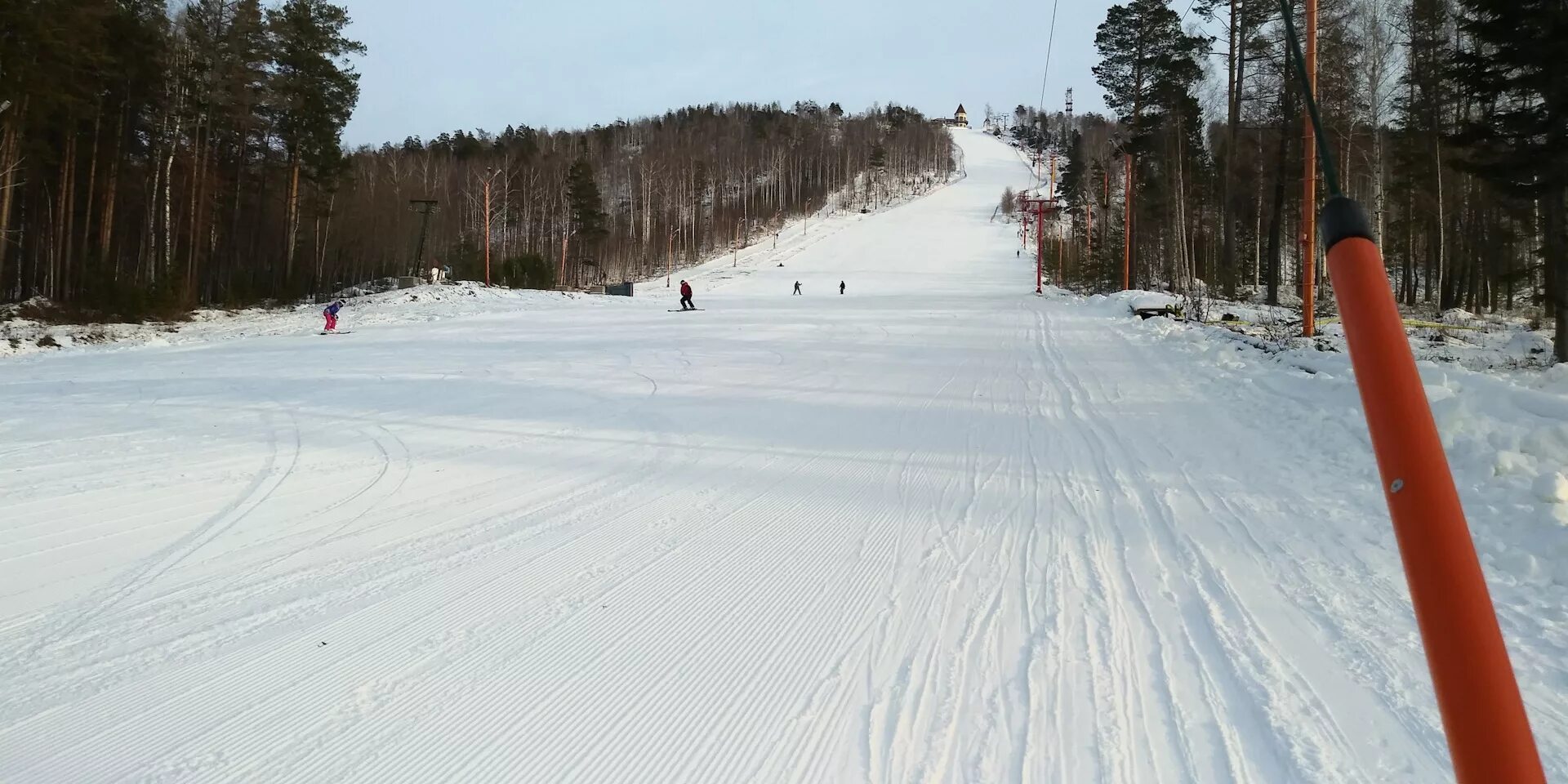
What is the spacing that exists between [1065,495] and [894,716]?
140 inches

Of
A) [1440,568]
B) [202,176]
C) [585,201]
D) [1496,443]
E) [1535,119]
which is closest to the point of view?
[1440,568]

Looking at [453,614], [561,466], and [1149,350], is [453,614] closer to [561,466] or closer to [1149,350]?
[561,466]

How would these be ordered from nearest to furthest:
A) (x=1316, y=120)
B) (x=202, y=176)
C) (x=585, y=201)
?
(x=1316, y=120)
(x=202, y=176)
(x=585, y=201)

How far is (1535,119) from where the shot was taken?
45.0 feet

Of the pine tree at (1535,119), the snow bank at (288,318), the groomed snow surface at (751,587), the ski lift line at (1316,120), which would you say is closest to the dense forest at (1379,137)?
the pine tree at (1535,119)

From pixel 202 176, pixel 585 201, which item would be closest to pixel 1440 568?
pixel 202 176

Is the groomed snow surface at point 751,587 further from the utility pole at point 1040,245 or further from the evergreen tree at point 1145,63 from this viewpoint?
the utility pole at point 1040,245

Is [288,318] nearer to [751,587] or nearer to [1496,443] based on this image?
[751,587]

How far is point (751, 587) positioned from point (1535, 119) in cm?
1705

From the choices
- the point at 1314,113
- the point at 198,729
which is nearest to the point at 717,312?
the point at 198,729

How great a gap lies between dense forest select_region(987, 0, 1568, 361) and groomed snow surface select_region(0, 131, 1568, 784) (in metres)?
8.69

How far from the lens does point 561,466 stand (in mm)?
7273

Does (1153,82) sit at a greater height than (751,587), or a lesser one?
greater

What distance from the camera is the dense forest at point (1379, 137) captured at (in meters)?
13.8
